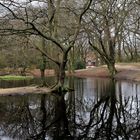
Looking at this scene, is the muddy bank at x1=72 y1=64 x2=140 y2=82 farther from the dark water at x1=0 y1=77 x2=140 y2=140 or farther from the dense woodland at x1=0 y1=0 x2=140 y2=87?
the dark water at x1=0 y1=77 x2=140 y2=140

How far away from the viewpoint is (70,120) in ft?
43.6

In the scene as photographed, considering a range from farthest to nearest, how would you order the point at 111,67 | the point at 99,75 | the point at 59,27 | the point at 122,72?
the point at 99,75 → the point at 122,72 → the point at 111,67 → the point at 59,27

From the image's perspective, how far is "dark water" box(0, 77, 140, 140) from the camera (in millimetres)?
10696

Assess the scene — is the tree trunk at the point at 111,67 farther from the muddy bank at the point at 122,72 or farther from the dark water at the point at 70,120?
the dark water at the point at 70,120

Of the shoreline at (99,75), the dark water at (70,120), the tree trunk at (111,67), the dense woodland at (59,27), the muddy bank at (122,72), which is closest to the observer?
the dark water at (70,120)

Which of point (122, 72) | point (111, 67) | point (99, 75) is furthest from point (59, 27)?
point (99, 75)

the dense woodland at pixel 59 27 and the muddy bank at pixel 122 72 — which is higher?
the dense woodland at pixel 59 27

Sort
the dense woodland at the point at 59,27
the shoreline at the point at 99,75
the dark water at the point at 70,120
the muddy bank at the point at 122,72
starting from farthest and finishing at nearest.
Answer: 1. the muddy bank at the point at 122,72
2. the dense woodland at the point at 59,27
3. the shoreline at the point at 99,75
4. the dark water at the point at 70,120

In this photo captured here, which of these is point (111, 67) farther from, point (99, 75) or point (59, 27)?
point (59, 27)

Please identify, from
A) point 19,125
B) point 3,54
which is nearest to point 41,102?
point 19,125

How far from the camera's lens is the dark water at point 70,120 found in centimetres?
1070

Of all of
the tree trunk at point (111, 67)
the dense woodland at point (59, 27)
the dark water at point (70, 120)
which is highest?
the dense woodland at point (59, 27)

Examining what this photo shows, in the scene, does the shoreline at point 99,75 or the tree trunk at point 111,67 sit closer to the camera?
the shoreline at point 99,75

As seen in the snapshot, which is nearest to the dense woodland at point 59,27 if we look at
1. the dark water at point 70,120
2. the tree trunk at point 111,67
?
the tree trunk at point 111,67
